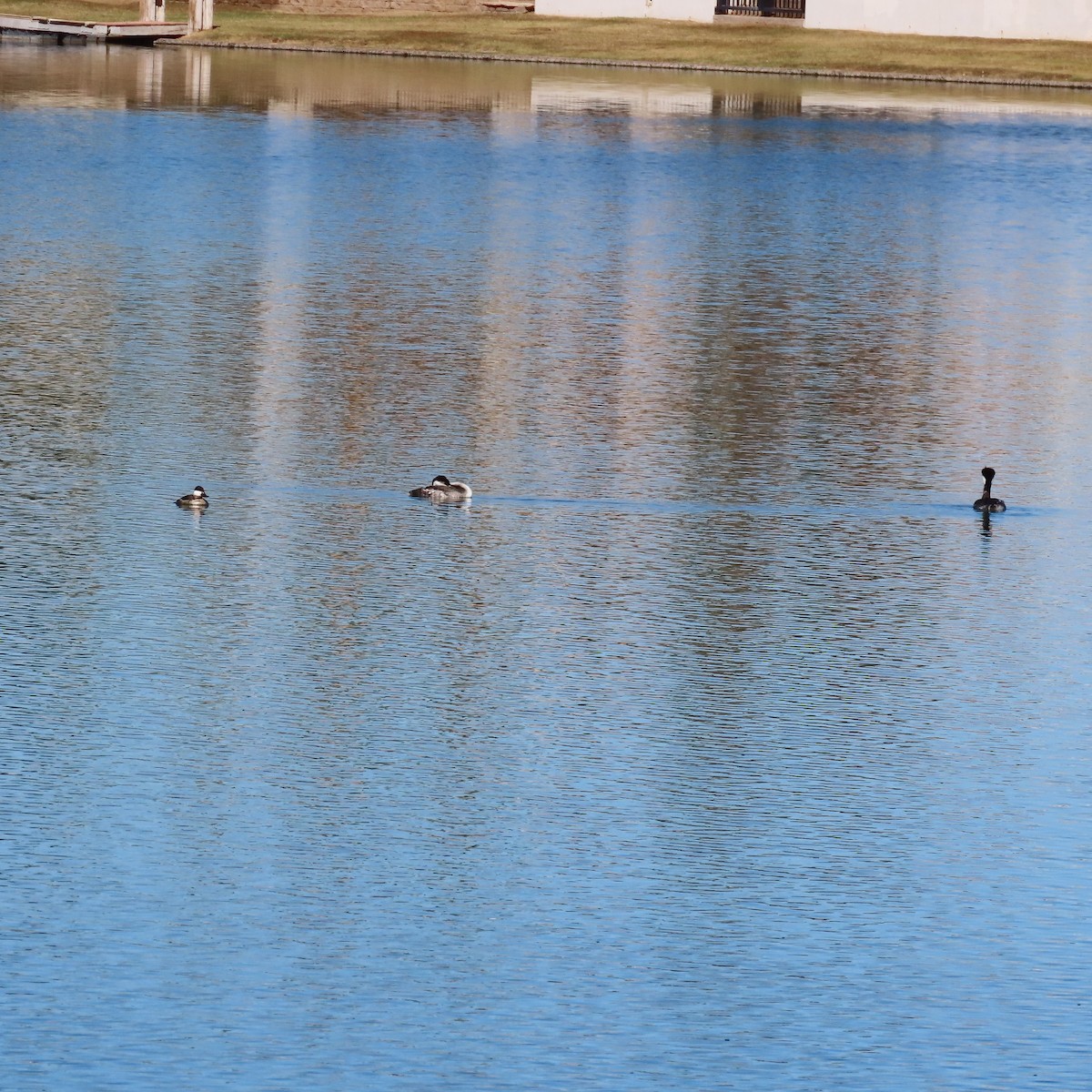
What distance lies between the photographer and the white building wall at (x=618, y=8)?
95000 millimetres

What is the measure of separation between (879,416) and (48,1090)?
18.7 metres

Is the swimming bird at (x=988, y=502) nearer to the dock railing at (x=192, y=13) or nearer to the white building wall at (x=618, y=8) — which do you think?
the dock railing at (x=192, y=13)

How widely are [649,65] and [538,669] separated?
2760 inches

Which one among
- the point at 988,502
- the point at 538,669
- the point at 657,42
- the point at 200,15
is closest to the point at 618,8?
the point at 657,42

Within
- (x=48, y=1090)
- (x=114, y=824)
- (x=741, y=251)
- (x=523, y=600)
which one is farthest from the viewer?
(x=741, y=251)

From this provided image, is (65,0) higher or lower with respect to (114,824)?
higher

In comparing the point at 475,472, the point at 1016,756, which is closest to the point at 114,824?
the point at 1016,756

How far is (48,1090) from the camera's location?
38.4 ft

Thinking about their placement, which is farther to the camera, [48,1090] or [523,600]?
[523,600]

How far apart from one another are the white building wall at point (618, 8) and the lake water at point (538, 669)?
5565cm

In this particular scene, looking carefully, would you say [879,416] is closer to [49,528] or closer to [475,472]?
[475,472]

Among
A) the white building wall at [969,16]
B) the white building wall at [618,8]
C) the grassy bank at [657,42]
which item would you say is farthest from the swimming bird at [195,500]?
the white building wall at [618,8]

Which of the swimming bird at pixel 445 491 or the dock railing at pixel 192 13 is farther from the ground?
the dock railing at pixel 192 13

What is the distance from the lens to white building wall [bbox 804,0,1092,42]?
91938 mm
